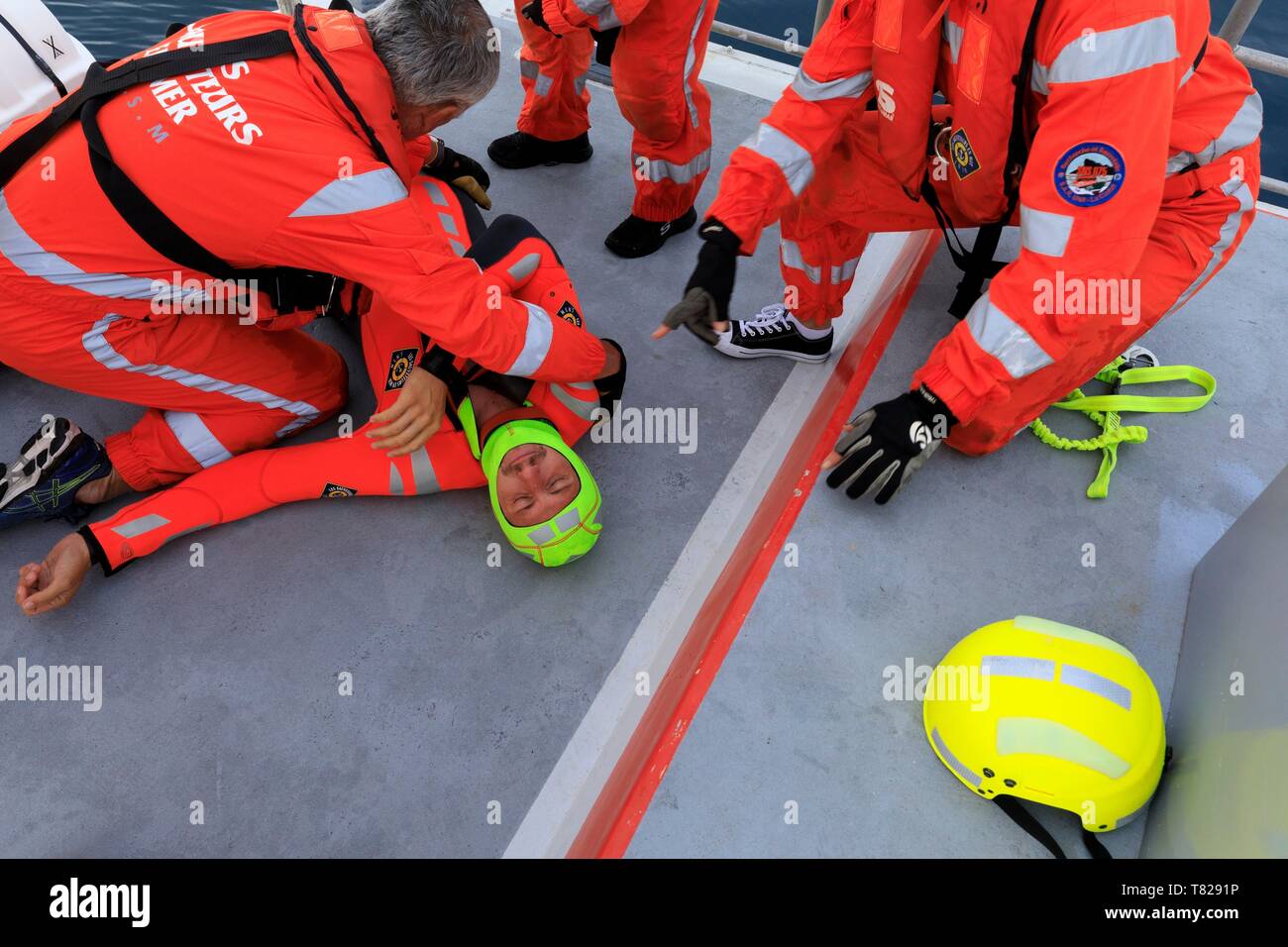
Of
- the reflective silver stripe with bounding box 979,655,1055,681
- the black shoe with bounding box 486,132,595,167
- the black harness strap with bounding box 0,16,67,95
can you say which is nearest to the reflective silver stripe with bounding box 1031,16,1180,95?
the reflective silver stripe with bounding box 979,655,1055,681

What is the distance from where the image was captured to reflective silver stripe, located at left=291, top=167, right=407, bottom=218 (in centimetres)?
152

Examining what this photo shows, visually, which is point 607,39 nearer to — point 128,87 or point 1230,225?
point 128,87

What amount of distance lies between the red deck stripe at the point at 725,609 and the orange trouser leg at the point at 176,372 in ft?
3.70

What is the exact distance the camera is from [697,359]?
2.32 metres

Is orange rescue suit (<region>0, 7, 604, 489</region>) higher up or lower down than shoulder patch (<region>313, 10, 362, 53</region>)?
lower down

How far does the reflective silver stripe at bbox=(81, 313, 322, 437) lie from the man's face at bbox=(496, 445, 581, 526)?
622mm

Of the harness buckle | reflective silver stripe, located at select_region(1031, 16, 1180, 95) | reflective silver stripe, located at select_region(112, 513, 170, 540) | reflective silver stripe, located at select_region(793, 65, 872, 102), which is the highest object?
reflective silver stripe, located at select_region(1031, 16, 1180, 95)

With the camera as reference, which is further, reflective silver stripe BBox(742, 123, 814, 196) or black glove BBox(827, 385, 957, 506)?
reflective silver stripe BBox(742, 123, 814, 196)

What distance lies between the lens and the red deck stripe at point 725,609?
56.5 inches

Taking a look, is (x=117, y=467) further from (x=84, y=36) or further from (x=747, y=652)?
(x=84, y=36)

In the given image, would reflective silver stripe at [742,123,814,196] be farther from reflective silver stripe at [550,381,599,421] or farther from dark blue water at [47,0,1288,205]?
dark blue water at [47,0,1288,205]

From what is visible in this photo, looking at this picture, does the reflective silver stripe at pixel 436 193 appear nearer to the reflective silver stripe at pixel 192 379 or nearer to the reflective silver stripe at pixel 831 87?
the reflective silver stripe at pixel 192 379

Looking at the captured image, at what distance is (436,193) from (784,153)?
A: 982mm

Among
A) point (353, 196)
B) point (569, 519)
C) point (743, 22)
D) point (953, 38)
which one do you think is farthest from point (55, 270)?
point (743, 22)
